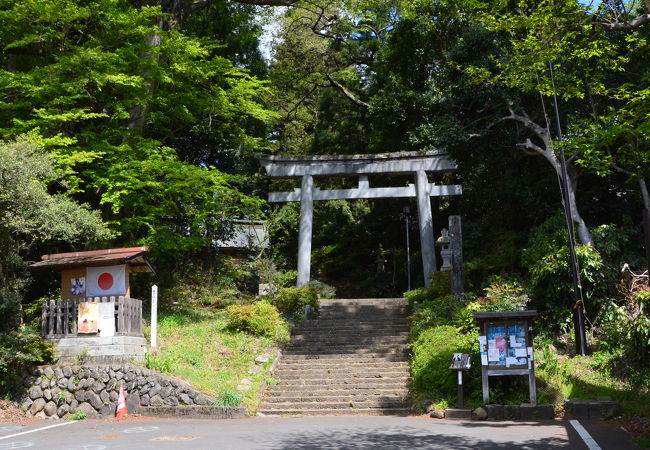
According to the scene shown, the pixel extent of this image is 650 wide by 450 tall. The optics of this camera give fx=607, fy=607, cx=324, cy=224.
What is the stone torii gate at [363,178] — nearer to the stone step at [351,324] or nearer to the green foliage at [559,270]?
the stone step at [351,324]

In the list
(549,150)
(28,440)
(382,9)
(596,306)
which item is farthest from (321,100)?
(28,440)

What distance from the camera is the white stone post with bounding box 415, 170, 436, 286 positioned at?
73.4 ft

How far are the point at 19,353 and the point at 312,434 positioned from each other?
7.26 m

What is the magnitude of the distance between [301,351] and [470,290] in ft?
20.9

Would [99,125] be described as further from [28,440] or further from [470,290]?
[470,290]

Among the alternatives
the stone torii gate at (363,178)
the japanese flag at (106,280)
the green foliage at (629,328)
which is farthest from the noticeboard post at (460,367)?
the stone torii gate at (363,178)

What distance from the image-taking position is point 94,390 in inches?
531

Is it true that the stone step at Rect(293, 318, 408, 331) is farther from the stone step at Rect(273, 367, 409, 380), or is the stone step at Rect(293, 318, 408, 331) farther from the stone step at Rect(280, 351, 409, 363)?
the stone step at Rect(273, 367, 409, 380)

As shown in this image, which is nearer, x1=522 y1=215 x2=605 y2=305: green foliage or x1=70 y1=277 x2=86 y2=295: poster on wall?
x1=70 y1=277 x2=86 y2=295: poster on wall

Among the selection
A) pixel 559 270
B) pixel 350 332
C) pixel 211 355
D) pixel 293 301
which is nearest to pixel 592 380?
pixel 559 270

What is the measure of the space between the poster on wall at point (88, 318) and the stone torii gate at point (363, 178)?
31.3 feet

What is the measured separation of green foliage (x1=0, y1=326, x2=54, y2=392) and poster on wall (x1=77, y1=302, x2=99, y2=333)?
83 cm

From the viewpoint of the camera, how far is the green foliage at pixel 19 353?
13203 millimetres

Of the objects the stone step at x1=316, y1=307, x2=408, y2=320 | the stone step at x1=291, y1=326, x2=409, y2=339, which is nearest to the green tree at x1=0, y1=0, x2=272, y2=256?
the stone step at x1=291, y1=326, x2=409, y2=339
